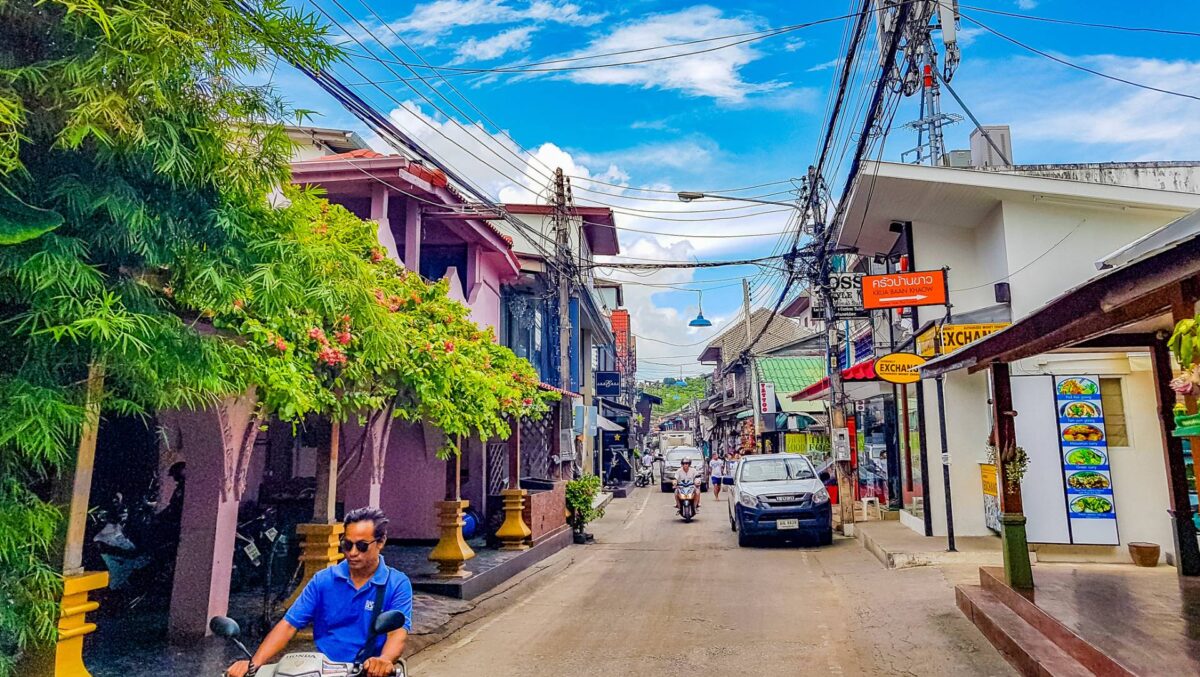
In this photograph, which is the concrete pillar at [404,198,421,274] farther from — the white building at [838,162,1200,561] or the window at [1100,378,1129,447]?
the window at [1100,378,1129,447]

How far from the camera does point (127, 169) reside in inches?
138

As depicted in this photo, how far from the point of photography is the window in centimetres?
1028

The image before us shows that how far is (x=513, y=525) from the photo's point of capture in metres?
12.0

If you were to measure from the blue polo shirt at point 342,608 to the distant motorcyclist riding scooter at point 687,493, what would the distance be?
1592 cm

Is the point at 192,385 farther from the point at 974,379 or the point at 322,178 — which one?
the point at 974,379

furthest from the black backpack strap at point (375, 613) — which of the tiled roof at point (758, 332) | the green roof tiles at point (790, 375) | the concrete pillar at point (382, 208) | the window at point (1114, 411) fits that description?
the tiled roof at point (758, 332)

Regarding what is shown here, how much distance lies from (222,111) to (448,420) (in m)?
4.60

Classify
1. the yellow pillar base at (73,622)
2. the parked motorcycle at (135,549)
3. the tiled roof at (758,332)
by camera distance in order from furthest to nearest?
the tiled roof at (758,332), the parked motorcycle at (135,549), the yellow pillar base at (73,622)

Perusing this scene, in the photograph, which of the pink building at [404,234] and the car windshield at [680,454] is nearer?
the pink building at [404,234]

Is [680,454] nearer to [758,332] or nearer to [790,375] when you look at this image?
[790,375]

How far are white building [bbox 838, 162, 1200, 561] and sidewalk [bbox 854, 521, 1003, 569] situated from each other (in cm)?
48

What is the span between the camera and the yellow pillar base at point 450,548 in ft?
30.8

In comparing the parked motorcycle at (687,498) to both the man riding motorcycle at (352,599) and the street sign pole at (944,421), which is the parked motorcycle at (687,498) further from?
the man riding motorcycle at (352,599)

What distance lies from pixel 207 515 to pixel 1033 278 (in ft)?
36.7
